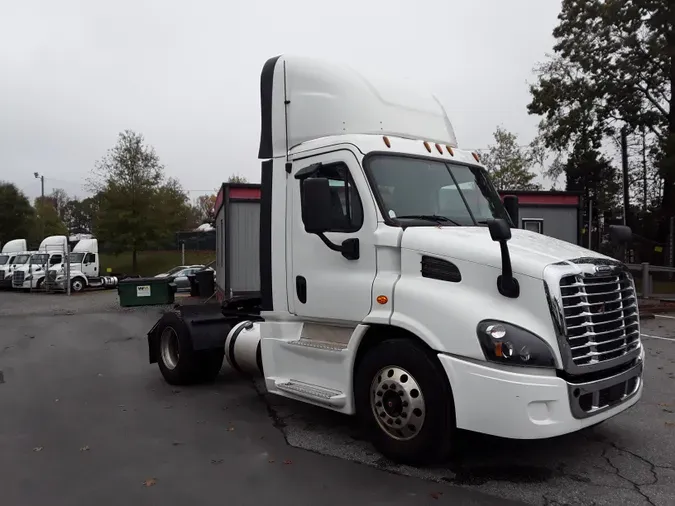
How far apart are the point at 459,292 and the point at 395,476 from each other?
1474 millimetres

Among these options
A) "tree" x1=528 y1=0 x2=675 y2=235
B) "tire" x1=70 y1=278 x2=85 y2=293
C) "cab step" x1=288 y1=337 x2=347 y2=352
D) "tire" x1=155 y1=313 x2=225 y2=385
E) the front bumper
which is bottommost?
"tire" x1=70 y1=278 x2=85 y2=293

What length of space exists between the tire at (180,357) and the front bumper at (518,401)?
4.05 metres

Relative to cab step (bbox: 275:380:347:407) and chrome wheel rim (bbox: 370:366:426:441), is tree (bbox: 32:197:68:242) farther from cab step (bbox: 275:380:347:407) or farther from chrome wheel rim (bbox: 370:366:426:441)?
chrome wheel rim (bbox: 370:366:426:441)

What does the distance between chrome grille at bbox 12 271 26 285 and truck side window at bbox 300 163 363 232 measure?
29.1 m

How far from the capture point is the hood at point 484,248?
4.23 meters

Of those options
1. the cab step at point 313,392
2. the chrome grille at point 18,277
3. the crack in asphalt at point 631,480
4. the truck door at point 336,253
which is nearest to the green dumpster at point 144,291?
the chrome grille at point 18,277

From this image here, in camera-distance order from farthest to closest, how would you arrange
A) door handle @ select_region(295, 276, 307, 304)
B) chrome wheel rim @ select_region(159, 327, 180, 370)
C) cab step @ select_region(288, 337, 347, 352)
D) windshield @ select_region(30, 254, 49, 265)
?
windshield @ select_region(30, 254, 49, 265) < chrome wheel rim @ select_region(159, 327, 180, 370) < door handle @ select_region(295, 276, 307, 304) < cab step @ select_region(288, 337, 347, 352)

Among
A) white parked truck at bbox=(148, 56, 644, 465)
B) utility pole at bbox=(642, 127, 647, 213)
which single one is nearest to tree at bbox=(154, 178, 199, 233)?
utility pole at bbox=(642, 127, 647, 213)

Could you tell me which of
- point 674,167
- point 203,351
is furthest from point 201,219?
point 203,351

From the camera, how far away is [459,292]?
4.33 meters

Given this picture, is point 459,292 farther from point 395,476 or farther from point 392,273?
point 395,476

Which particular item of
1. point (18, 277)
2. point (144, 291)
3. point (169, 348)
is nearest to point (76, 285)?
point (18, 277)

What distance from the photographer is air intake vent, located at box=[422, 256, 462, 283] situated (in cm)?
442

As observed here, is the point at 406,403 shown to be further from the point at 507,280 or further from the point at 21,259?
the point at 21,259
